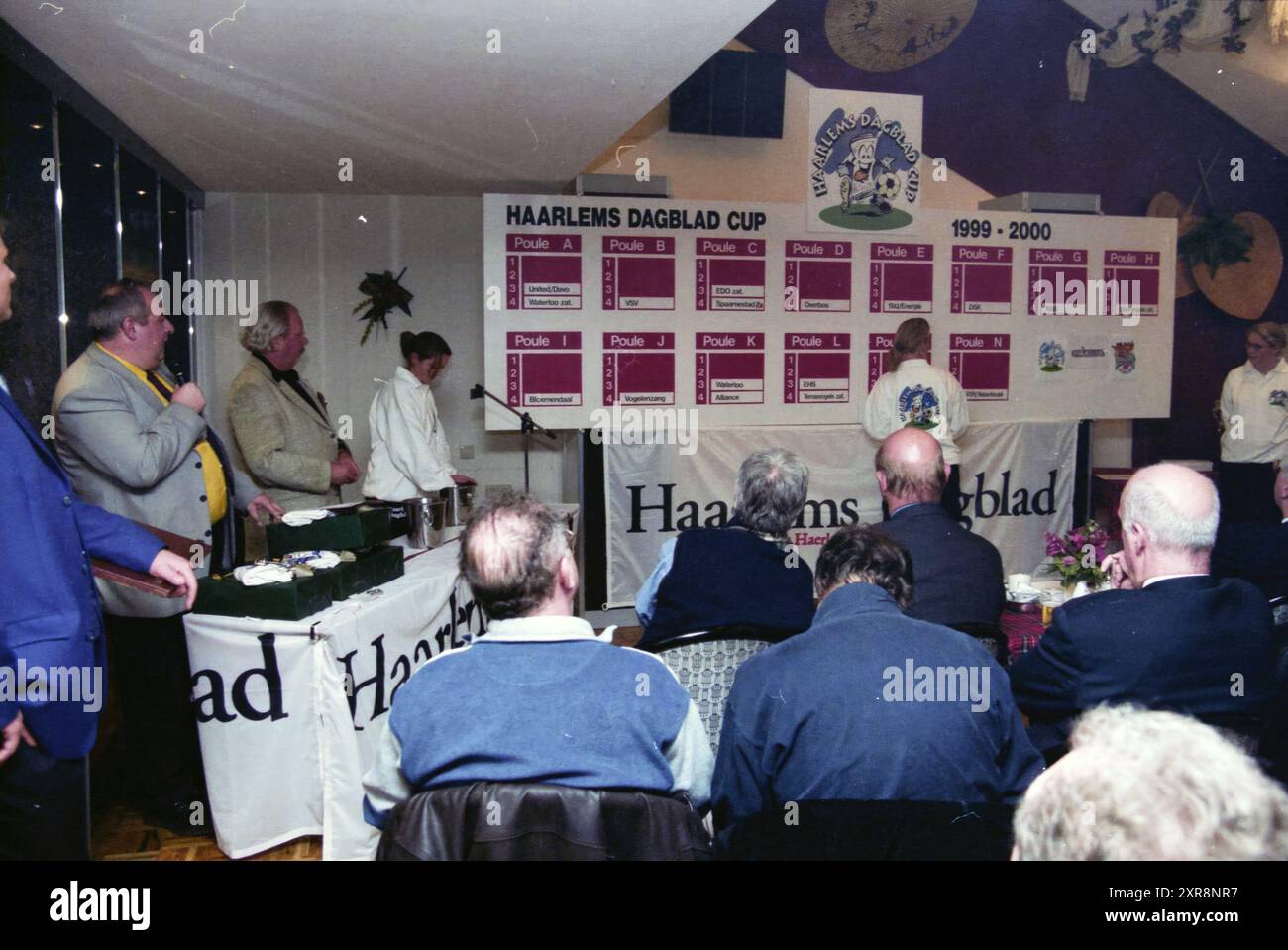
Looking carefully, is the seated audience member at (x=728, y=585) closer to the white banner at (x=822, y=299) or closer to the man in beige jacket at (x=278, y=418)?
the man in beige jacket at (x=278, y=418)

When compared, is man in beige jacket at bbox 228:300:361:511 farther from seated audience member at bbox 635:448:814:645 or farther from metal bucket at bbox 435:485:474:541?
seated audience member at bbox 635:448:814:645

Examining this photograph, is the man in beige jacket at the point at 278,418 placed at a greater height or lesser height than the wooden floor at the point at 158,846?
greater

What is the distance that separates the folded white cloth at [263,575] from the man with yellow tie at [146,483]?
29 cm

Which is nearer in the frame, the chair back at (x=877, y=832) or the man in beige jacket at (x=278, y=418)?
the chair back at (x=877, y=832)

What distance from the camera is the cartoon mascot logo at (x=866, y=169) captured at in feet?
17.3

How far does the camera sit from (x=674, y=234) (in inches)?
197

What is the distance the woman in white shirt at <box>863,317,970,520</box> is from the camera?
5.01 meters

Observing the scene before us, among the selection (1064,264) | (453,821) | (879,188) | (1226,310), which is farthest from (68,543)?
(1226,310)

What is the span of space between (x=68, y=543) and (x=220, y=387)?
3.97 metres

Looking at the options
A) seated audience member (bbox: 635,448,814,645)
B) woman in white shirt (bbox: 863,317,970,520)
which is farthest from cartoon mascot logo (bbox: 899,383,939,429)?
seated audience member (bbox: 635,448,814,645)

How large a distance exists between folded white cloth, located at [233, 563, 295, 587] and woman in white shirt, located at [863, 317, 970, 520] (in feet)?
11.9

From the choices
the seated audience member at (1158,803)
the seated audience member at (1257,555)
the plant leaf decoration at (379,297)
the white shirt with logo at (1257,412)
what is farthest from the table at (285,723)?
the white shirt with logo at (1257,412)

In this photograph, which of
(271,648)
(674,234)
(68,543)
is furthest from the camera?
(674,234)
